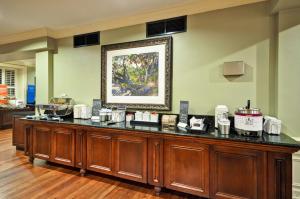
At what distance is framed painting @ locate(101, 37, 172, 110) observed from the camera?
2906 mm

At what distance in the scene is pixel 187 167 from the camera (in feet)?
7.25

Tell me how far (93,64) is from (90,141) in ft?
5.03

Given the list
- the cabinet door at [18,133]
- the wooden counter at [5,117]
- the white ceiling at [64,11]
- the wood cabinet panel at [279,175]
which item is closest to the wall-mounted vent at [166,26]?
the white ceiling at [64,11]

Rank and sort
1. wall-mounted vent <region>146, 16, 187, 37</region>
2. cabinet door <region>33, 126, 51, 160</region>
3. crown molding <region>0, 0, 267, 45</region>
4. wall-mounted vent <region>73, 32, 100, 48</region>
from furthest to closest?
wall-mounted vent <region>73, 32, 100, 48</region>, cabinet door <region>33, 126, 51, 160</region>, wall-mounted vent <region>146, 16, 187, 37</region>, crown molding <region>0, 0, 267, 45</region>

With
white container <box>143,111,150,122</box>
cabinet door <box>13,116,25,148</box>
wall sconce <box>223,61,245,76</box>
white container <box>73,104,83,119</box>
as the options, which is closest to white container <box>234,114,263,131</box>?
wall sconce <box>223,61,245,76</box>

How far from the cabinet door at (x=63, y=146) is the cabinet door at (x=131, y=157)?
856 mm

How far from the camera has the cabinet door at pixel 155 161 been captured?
234 cm

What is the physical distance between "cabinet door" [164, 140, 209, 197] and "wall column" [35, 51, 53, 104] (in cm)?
301

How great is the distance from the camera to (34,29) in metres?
3.83

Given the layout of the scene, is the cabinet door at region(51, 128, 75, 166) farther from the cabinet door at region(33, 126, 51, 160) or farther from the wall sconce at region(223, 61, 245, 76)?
the wall sconce at region(223, 61, 245, 76)

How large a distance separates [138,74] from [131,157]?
1374 mm

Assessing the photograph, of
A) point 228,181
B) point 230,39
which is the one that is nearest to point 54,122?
point 228,181

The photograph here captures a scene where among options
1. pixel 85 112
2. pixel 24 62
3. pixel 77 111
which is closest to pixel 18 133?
pixel 77 111

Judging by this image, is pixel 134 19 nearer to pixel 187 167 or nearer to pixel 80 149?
pixel 80 149
